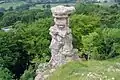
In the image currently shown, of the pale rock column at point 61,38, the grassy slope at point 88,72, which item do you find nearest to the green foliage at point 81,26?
the pale rock column at point 61,38

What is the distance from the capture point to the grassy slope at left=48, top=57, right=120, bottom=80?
1291 cm

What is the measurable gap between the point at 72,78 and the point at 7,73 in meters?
17.4

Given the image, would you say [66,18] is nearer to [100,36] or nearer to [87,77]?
[87,77]

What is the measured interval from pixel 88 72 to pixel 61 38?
433cm

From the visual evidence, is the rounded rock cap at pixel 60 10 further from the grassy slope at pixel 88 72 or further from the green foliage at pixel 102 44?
the green foliage at pixel 102 44

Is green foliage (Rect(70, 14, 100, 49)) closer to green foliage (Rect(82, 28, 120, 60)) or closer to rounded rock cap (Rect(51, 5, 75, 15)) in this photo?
green foliage (Rect(82, 28, 120, 60))

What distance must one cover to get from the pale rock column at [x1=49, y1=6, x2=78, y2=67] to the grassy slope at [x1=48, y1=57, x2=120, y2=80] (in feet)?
8.34

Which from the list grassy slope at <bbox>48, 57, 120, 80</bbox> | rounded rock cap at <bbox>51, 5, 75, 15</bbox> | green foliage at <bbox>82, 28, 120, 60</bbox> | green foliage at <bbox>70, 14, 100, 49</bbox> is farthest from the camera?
green foliage at <bbox>70, 14, 100, 49</bbox>

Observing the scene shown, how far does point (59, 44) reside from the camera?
17.5m

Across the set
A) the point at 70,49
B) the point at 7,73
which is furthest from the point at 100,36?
the point at 70,49

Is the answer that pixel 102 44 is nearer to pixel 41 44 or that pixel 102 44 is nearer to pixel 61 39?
pixel 41 44

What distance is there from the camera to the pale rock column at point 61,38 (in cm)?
1691

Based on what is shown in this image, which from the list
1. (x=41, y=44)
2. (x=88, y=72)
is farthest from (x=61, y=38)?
(x=41, y=44)

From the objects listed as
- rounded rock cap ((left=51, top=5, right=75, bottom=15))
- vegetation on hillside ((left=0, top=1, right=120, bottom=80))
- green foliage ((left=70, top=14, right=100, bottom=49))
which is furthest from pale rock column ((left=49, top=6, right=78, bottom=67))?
green foliage ((left=70, top=14, right=100, bottom=49))
